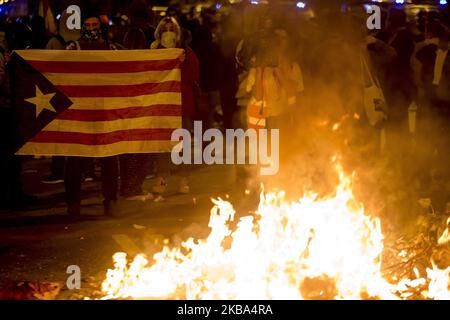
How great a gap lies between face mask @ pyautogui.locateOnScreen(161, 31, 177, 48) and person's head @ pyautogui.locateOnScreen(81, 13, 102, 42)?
3.78ft

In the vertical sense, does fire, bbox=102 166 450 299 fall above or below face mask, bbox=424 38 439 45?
below

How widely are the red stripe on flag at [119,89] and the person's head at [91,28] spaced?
53 centimetres

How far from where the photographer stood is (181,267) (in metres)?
6.24

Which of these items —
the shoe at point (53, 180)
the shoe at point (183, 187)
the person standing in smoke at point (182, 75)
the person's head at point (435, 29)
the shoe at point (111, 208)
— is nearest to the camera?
the shoe at point (111, 208)

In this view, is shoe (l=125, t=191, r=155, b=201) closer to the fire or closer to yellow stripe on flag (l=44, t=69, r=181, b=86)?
yellow stripe on flag (l=44, t=69, r=181, b=86)

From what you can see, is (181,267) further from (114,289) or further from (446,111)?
(446,111)

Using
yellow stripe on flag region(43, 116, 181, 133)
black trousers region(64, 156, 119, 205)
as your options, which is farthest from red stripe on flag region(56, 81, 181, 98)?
black trousers region(64, 156, 119, 205)

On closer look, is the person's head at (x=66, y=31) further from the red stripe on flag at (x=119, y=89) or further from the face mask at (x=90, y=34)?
the red stripe on flag at (x=119, y=89)

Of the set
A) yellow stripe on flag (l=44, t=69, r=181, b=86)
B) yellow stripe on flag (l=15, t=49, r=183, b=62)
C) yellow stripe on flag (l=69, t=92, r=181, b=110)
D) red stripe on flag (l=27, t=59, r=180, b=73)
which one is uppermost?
yellow stripe on flag (l=15, t=49, r=183, b=62)

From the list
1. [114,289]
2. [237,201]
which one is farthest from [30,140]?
[114,289]

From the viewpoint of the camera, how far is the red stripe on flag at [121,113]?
8992mm

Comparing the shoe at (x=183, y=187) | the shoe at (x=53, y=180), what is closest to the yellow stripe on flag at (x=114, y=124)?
the shoe at (x=183, y=187)

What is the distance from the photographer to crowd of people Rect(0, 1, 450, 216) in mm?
9633

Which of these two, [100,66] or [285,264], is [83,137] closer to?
[100,66]
